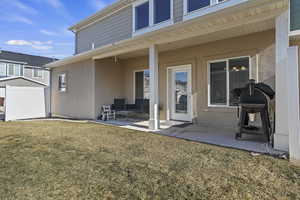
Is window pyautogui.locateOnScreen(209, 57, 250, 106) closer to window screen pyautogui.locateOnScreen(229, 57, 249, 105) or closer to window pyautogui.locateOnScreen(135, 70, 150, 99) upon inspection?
window screen pyautogui.locateOnScreen(229, 57, 249, 105)

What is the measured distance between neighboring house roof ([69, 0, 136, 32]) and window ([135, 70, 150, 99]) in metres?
3.75

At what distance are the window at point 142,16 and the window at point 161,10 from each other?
524 millimetres

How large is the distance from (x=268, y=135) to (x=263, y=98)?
876 mm

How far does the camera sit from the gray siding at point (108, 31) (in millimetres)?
9570

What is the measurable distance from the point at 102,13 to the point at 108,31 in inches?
42.3

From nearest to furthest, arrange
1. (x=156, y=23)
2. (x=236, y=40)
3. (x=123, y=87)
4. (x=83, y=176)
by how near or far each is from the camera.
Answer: (x=83, y=176) < (x=236, y=40) < (x=156, y=23) < (x=123, y=87)

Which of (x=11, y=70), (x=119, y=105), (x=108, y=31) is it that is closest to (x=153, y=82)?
(x=119, y=105)

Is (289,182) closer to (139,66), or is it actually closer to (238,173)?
(238,173)

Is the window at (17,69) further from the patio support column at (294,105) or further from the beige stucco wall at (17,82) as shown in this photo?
the patio support column at (294,105)

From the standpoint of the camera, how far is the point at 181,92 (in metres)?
7.32

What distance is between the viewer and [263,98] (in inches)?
172

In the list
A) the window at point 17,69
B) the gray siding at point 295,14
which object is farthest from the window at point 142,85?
the window at point 17,69

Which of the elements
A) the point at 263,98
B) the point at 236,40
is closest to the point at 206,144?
the point at 263,98

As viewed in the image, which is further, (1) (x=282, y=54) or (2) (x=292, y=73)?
(1) (x=282, y=54)
